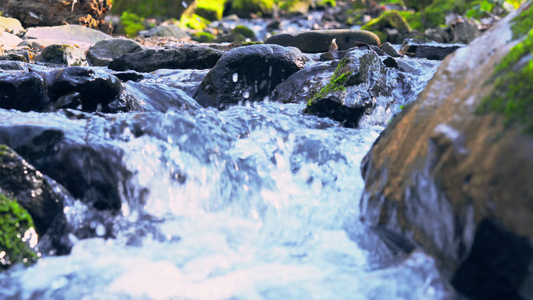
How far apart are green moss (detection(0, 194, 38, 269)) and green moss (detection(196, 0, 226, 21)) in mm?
21714

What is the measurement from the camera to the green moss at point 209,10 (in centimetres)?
2355

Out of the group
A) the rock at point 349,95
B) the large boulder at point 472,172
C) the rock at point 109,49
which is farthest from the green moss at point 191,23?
the large boulder at point 472,172

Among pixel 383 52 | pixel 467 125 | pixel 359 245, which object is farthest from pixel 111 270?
pixel 383 52

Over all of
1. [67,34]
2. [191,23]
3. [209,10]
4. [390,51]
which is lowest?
[191,23]

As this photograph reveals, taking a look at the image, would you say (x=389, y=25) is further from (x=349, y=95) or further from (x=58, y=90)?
(x=58, y=90)

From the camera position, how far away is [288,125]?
15.7ft

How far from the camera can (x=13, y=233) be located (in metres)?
2.74

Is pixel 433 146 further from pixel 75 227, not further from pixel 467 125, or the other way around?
pixel 75 227

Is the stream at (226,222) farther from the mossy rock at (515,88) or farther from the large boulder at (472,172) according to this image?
the mossy rock at (515,88)

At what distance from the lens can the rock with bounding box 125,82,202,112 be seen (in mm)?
Result: 5309

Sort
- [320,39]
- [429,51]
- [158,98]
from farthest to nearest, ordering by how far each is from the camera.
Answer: [320,39], [429,51], [158,98]

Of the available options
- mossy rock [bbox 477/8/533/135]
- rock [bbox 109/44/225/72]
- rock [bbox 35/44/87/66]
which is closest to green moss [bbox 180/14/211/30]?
rock [bbox 35/44/87/66]

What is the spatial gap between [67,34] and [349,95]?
27.3 ft

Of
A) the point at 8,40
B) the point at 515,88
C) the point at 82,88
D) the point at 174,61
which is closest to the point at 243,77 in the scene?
the point at 82,88
